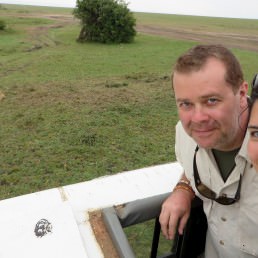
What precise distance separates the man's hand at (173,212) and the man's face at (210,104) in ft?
1.06

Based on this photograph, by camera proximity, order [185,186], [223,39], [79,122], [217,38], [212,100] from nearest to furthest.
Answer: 1. [212,100]
2. [185,186]
3. [79,122]
4. [223,39]
5. [217,38]

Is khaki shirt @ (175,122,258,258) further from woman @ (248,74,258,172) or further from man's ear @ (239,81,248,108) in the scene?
woman @ (248,74,258,172)

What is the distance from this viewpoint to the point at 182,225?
5.12ft

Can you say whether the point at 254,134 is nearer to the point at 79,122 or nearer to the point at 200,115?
the point at 200,115

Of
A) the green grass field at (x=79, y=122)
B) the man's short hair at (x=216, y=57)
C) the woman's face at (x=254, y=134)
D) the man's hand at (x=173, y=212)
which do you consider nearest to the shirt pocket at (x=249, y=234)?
the man's hand at (x=173, y=212)

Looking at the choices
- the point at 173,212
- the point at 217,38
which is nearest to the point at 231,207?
the point at 173,212

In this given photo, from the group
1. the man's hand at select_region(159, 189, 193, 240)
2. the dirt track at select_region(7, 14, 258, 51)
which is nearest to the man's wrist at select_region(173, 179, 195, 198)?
the man's hand at select_region(159, 189, 193, 240)

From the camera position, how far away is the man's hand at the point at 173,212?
4.97ft

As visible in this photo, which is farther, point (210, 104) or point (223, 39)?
point (223, 39)

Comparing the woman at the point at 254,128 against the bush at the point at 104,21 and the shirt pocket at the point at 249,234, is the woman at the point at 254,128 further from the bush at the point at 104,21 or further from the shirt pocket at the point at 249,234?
the bush at the point at 104,21

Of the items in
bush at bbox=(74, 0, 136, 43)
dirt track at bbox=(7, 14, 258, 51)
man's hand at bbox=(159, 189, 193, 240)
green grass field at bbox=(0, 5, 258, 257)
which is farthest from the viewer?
dirt track at bbox=(7, 14, 258, 51)

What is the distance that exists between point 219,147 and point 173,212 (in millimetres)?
352

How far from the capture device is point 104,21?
59.3ft

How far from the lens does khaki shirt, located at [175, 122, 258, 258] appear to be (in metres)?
1.35
